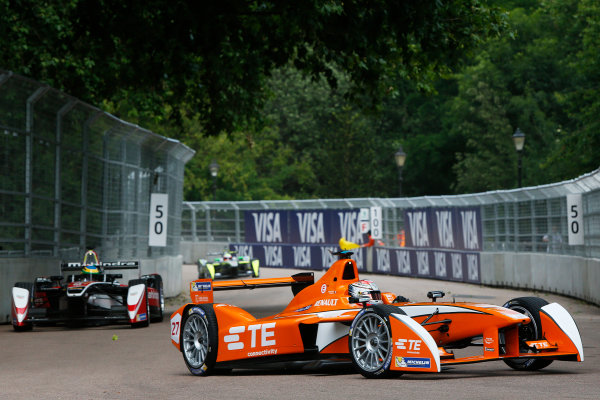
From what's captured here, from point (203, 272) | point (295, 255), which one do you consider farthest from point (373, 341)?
point (295, 255)

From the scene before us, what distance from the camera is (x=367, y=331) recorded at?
9.01m

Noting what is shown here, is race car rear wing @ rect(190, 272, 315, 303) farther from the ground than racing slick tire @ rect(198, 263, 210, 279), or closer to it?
closer to it

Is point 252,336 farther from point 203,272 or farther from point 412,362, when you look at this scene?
point 203,272

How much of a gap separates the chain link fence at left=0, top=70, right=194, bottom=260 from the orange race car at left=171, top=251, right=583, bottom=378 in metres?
7.23

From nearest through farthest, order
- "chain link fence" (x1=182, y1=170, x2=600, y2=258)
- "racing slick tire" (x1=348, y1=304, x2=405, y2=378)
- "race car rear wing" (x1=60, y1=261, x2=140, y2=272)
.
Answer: "racing slick tire" (x1=348, y1=304, x2=405, y2=378)
"race car rear wing" (x1=60, y1=261, x2=140, y2=272)
"chain link fence" (x1=182, y1=170, x2=600, y2=258)

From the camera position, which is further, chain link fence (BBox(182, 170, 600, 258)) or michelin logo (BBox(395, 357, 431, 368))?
chain link fence (BBox(182, 170, 600, 258))

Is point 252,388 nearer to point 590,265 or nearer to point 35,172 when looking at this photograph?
point 35,172

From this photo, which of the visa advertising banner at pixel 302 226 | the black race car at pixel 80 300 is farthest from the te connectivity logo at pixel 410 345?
the visa advertising banner at pixel 302 226

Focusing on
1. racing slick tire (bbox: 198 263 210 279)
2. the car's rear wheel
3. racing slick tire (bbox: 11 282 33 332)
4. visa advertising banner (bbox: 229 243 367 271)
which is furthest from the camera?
visa advertising banner (bbox: 229 243 367 271)

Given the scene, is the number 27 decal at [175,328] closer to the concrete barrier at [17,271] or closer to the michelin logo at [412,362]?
the michelin logo at [412,362]

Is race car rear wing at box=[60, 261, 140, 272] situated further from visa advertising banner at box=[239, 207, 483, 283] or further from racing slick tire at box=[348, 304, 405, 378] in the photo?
visa advertising banner at box=[239, 207, 483, 283]

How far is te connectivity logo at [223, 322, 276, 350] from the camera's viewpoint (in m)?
10.1

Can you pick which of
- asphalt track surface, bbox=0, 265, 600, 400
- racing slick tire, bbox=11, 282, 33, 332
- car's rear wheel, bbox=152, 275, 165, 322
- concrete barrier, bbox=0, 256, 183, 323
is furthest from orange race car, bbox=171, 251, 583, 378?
concrete barrier, bbox=0, 256, 183, 323

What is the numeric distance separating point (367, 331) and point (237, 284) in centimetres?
285
